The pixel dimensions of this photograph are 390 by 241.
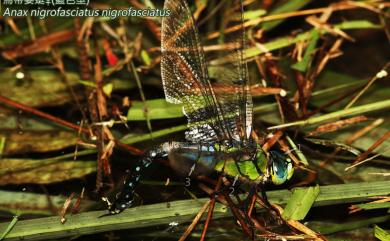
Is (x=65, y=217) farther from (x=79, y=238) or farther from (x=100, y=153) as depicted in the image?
(x=100, y=153)

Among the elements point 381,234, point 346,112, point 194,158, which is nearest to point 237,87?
point 194,158

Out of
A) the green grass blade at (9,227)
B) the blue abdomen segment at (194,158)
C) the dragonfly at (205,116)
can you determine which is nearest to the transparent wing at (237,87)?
the dragonfly at (205,116)

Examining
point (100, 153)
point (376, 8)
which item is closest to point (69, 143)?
point (100, 153)

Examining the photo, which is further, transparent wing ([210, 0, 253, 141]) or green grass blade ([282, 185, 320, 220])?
transparent wing ([210, 0, 253, 141])

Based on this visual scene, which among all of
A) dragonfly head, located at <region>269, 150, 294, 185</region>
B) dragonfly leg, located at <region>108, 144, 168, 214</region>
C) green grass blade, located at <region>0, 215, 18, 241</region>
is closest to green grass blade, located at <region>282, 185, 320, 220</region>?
dragonfly head, located at <region>269, 150, 294, 185</region>

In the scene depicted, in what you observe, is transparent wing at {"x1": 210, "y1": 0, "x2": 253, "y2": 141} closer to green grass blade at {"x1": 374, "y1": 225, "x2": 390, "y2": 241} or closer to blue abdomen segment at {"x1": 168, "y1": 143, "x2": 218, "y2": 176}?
blue abdomen segment at {"x1": 168, "y1": 143, "x2": 218, "y2": 176}
